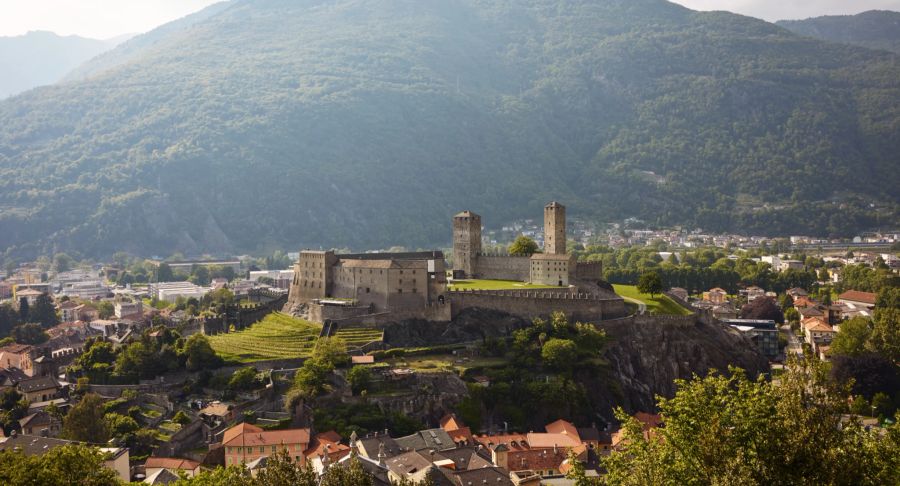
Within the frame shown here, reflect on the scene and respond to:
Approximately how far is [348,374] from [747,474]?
45.7 metres

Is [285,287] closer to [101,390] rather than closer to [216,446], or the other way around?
[101,390]

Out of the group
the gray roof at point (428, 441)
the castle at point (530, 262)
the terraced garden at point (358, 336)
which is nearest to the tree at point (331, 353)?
the terraced garden at point (358, 336)

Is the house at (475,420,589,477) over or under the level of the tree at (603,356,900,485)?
under

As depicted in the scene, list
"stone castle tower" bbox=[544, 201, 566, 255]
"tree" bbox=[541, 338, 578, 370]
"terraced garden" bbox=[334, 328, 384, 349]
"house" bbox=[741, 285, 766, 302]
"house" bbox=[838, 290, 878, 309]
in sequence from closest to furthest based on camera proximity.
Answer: "tree" bbox=[541, 338, 578, 370] → "terraced garden" bbox=[334, 328, 384, 349] → "stone castle tower" bbox=[544, 201, 566, 255] → "house" bbox=[838, 290, 878, 309] → "house" bbox=[741, 285, 766, 302]

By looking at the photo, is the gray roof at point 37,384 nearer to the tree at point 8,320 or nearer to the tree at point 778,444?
the tree at point 8,320

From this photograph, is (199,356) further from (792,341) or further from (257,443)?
(792,341)

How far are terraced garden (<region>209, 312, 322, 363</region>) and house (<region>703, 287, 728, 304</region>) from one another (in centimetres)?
6893

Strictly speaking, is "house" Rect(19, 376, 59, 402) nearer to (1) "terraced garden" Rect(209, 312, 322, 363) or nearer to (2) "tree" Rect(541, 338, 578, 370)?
(1) "terraced garden" Rect(209, 312, 322, 363)

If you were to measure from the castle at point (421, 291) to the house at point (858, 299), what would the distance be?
46.1 m

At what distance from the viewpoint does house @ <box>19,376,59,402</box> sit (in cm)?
7050

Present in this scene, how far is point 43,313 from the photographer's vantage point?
118 metres

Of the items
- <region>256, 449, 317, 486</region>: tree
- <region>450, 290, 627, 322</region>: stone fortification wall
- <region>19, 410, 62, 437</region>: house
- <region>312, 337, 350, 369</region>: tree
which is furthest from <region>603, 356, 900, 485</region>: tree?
<region>450, 290, 627, 322</region>: stone fortification wall

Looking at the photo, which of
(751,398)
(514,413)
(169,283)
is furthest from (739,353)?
(169,283)

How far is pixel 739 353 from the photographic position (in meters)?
92.8
